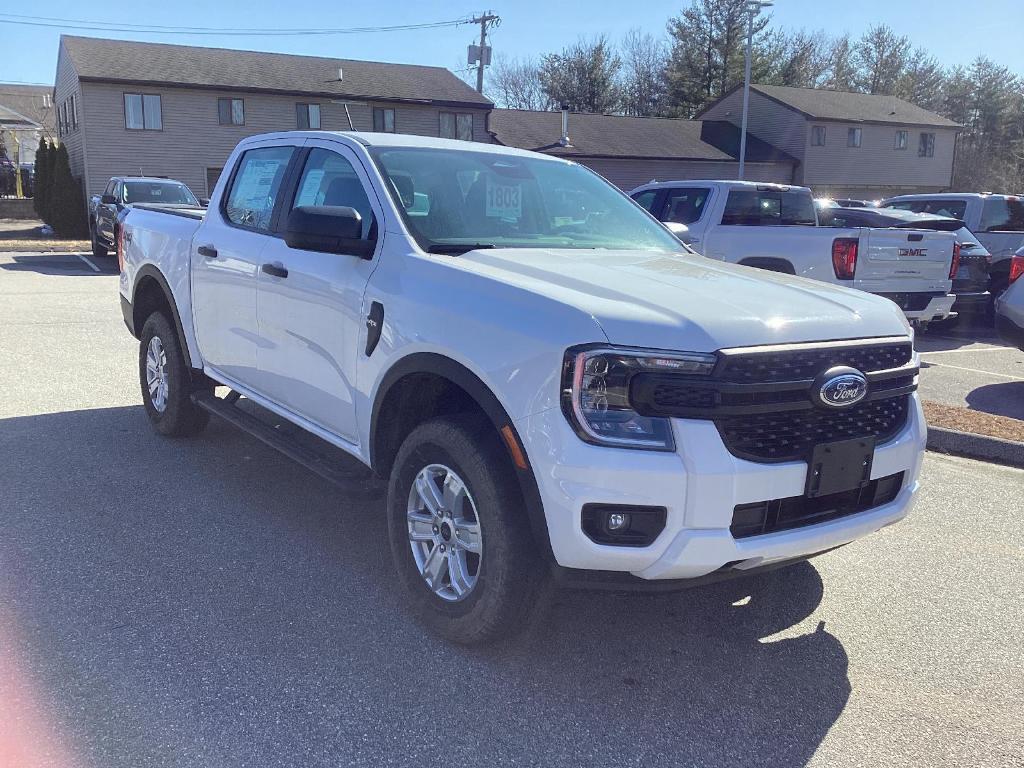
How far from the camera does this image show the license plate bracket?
3.09 meters

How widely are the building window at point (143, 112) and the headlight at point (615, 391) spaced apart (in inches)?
1314

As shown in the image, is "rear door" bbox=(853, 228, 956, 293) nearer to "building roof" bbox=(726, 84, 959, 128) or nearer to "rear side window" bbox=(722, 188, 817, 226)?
"rear side window" bbox=(722, 188, 817, 226)

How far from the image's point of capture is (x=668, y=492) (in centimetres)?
285

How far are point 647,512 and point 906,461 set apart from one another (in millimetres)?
1209

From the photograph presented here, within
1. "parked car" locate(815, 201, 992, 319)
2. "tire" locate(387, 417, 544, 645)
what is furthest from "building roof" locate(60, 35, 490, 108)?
"tire" locate(387, 417, 544, 645)

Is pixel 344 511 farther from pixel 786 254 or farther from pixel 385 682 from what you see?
pixel 786 254

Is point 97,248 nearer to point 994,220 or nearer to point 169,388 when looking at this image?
point 169,388

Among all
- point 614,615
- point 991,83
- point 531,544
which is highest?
point 991,83

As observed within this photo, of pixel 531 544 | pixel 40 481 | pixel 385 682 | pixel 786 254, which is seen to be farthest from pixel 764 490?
pixel 786 254

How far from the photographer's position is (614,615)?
387 centimetres

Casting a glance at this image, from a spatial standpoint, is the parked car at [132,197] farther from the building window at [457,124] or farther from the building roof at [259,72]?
the building window at [457,124]

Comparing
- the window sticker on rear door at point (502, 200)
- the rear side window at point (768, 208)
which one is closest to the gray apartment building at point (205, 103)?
the rear side window at point (768, 208)

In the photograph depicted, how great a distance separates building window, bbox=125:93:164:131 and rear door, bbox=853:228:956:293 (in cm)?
2906

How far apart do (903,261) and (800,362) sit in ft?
25.5
